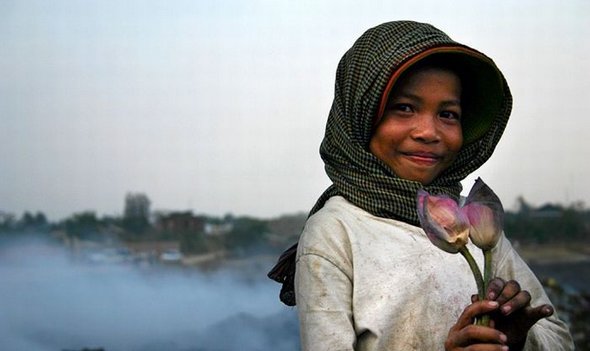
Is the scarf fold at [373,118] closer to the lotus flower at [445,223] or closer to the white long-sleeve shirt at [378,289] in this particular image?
the white long-sleeve shirt at [378,289]

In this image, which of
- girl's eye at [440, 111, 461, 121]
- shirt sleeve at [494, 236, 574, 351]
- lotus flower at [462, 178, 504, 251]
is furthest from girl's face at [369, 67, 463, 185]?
lotus flower at [462, 178, 504, 251]

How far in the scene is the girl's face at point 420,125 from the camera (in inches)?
98.3

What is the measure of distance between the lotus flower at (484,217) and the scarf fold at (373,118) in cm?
45

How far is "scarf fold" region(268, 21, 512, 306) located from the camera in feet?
8.08

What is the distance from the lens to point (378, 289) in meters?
2.40

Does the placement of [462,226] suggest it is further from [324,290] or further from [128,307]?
[128,307]

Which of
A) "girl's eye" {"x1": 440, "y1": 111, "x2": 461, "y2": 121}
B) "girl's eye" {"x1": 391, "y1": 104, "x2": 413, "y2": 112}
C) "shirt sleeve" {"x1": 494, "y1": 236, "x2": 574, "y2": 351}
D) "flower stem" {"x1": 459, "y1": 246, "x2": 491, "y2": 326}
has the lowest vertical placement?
"shirt sleeve" {"x1": 494, "y1": 236, "x2": 574, "y2": 351}

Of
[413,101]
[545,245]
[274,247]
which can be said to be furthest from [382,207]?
[545,245]

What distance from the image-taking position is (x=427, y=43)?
2.44 meters

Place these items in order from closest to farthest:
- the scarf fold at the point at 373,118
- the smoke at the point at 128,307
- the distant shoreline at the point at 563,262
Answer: the scarf fold at the point at 373,118
the smoke at the point at 128,307
the distant shoreline at the point at 563,262

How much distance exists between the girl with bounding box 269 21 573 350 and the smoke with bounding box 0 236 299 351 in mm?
2132

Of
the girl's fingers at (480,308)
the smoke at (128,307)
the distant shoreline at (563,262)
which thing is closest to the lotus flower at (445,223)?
the girl's fingers at (480,308)

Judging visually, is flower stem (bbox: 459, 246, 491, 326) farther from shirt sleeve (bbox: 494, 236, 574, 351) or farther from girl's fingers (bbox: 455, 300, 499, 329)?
shirt sleeve (bbox: 494, 236, 574, 351)

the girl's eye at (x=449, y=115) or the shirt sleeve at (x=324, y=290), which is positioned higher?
the girl's eye at (x=449, y=115)
